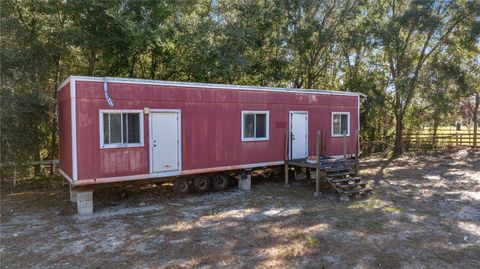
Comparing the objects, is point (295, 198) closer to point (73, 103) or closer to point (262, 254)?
point (262, 254)

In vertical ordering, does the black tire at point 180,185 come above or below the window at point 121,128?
below

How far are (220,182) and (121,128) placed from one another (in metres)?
3.28

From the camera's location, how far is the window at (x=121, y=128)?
24.5 ft

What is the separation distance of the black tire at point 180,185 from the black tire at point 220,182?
83 centimetres

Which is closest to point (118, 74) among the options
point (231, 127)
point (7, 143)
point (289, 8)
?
point (7, 143)

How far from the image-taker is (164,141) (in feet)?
27.3

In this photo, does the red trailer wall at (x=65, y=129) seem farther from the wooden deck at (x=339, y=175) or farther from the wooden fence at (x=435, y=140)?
the wooden fence at (x=435, y=140)

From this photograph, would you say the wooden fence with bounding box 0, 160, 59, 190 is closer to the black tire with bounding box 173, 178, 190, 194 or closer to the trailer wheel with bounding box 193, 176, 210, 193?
the black tire with bounding box 173, 178, 190, 194

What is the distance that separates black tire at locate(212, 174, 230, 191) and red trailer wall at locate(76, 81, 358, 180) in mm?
505

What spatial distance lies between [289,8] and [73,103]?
11.5m

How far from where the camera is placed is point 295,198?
873cm

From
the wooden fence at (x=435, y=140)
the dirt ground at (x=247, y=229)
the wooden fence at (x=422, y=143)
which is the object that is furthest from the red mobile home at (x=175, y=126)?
the wooden fence at (x=435, y=140)

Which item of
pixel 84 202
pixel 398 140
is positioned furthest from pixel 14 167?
pixel 398 140

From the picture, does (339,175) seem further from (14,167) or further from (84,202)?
(14,167)
